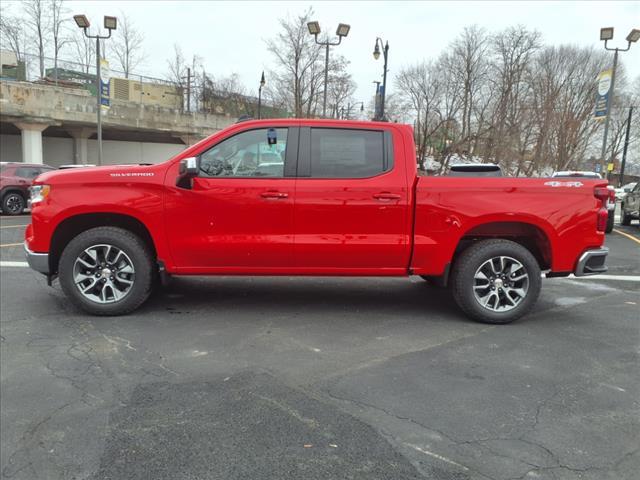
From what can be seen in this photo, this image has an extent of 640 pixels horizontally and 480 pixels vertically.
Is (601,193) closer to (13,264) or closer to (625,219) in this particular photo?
(13,264)

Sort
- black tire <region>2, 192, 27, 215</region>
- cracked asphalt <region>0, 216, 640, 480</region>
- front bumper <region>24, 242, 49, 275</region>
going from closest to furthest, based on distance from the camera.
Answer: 1. cracked asphalt <region>0, 216, 640, 480</region>
2. front bumper <region>24, 242, 49, 275</region>
3. black tire <region>2, 192, 27, 215</region>

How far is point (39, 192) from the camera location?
5180mm

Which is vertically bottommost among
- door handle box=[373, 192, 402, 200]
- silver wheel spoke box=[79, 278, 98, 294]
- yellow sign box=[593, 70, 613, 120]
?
silver wheel spoke box=[79, 278, 98, 294]

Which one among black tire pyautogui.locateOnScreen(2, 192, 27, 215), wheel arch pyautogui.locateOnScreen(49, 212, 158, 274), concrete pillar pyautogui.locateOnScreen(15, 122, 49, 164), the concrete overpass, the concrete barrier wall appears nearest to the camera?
wheel arch pyautogui.locateOnScreen(49, 212, 158, 274)

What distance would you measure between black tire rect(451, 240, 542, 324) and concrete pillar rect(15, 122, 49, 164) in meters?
26.7

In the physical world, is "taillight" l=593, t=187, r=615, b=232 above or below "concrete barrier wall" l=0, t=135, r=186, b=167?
below

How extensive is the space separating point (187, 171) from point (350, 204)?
158 cm

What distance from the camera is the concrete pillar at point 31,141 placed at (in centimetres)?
2609

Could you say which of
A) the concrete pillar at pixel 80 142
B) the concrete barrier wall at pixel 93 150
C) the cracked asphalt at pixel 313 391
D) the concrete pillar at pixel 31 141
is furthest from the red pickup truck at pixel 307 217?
the concrete barrier wall at pixel 93 150

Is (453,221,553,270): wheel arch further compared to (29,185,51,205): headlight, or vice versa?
(453,221,553,270): wheel arch

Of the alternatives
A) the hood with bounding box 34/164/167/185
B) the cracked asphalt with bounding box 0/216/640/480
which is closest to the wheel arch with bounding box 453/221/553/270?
the cracked asphalt with bounding box 0/216/640/480

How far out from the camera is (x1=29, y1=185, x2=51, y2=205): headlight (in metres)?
5.03

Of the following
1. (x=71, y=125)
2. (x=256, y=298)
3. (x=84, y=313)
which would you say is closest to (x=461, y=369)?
(x=256, y=298)

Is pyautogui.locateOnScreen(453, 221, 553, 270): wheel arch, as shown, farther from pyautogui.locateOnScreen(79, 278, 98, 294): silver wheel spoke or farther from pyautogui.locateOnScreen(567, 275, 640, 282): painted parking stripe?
pyautogui.locateOnScreen(79, 278, 98, 294): silver wheel spoke
